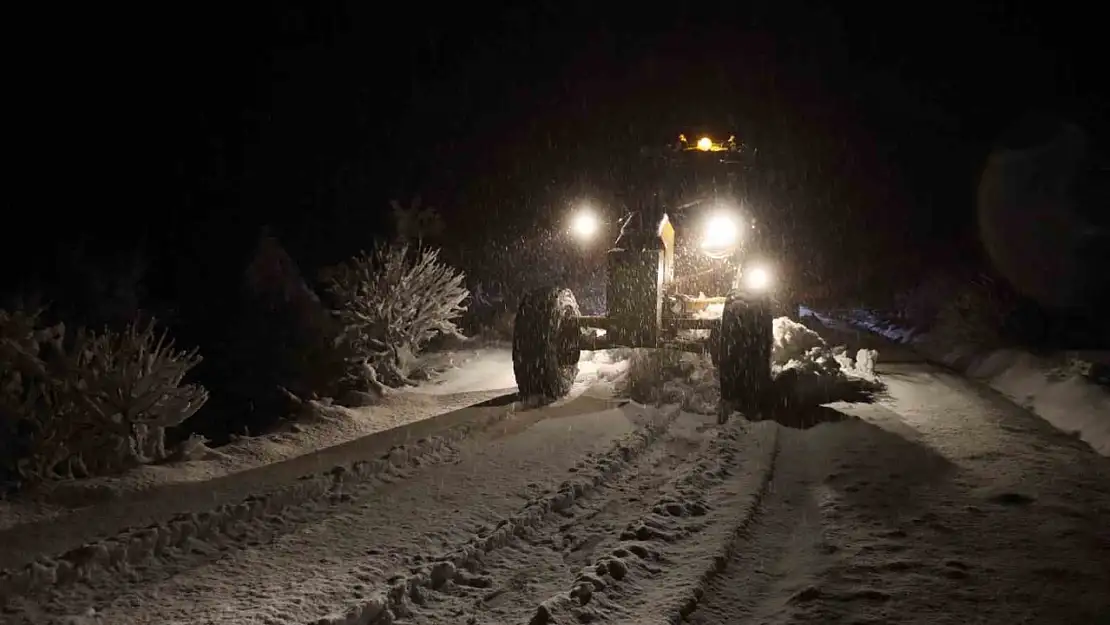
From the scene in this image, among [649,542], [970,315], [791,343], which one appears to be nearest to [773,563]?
[649,542]

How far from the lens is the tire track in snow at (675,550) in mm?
3988

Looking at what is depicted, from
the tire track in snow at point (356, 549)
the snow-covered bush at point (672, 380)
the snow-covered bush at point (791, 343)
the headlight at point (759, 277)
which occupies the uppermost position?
the headlight at point (759, 277)

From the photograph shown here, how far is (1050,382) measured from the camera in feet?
31.7

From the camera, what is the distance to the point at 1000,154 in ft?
95.5

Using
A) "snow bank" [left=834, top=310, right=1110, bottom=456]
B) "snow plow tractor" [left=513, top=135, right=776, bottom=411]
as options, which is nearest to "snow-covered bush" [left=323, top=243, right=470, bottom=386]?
"snow plow tractor" [left=513, top=135, right=776, bottom=411]

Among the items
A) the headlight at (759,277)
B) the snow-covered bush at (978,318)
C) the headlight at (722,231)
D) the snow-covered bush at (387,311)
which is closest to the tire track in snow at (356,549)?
the headlight at (759,277)

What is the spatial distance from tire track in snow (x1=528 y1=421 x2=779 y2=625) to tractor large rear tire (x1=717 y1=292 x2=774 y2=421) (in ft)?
6.21

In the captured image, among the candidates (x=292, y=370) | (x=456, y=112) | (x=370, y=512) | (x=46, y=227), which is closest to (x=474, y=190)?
(x=456, y=112)

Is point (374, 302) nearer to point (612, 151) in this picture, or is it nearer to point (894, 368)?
point (894, 368)

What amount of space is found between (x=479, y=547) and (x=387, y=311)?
686 cm

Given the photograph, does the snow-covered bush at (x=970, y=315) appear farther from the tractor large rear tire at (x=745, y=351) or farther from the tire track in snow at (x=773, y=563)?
the tire track in snow at (x=773, y=563)

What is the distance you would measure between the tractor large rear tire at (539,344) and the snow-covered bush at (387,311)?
254 cm

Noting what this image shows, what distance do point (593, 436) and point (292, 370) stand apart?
234 inches

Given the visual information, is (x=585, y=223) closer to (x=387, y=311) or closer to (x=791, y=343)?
(x=387, y=311)
